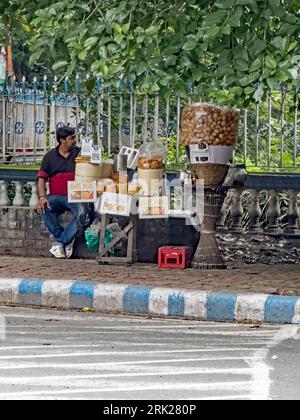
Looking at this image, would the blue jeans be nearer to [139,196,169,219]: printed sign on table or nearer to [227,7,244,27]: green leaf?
[139,196,169,219]: printed sign on table

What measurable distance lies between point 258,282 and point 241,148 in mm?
2371

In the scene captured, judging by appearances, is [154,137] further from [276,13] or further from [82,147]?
[276,13]

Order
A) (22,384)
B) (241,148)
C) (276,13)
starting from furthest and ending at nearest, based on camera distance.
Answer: (241,148) → (276,13) → (22,384)

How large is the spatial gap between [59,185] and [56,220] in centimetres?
37

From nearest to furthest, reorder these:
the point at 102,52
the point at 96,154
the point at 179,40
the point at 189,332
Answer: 1. the point at 189,332
2. the point at 102,52
3. the point at 179,40
4. the point at 96,154

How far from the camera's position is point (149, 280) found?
1247cm

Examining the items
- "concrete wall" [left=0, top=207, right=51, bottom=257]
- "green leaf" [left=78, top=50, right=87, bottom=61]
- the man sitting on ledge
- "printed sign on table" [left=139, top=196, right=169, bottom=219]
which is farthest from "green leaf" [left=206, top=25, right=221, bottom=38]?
"concrete wall" [left=0, top=207, right=51, bottom=257]

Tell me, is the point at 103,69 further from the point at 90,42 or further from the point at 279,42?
the point at 279,42

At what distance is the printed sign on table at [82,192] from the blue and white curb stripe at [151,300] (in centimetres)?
165

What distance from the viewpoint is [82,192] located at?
45.0 feet

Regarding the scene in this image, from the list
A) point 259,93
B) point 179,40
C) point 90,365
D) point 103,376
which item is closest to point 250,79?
point 259,93

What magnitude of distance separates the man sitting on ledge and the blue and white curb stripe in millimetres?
1806
